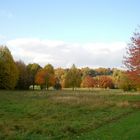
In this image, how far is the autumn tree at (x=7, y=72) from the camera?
108000mm

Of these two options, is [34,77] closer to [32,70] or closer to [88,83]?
[32,70]

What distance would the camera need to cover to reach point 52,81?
14338 cm

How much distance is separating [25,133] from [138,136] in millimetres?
6368

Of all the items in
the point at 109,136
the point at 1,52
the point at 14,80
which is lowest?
the point at 109,136

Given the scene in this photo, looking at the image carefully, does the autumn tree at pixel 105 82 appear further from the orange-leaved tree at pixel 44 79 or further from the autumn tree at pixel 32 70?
the orange-leaved tree at pixel 44 79

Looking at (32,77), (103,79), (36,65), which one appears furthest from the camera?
(103,79)

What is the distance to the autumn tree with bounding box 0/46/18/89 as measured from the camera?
108 m

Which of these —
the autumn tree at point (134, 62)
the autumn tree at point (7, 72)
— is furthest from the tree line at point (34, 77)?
the autumn tree at point (134, 62)

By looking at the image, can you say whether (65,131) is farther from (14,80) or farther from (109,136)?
(14,80)

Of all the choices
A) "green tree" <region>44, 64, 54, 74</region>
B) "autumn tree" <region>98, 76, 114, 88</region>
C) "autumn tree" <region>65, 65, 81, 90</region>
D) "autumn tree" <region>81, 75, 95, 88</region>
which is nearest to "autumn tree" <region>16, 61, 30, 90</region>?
"green tree" <region>44, 64, 54, 74</region>

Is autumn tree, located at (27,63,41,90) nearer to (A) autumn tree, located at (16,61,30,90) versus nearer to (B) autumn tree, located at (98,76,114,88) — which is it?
(A) autumn tree, located at (16,61,30,90)

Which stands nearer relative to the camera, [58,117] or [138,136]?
[138,136]

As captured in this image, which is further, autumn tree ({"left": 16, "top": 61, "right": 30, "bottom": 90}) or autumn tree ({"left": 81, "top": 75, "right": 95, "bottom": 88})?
autumn tree ({"left": 81, "top": 75, "right": 95, "bottom": 88})

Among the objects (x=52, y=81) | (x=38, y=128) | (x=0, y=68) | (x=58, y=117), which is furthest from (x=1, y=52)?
(x=38, y=128)
